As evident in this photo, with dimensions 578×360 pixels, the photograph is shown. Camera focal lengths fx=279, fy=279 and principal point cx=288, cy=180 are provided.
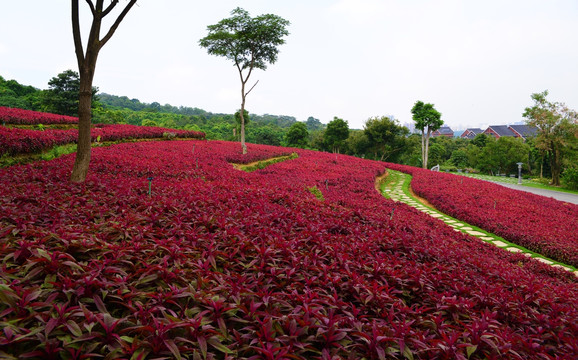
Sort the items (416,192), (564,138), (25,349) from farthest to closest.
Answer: (564,138), (416,192), (25,349)

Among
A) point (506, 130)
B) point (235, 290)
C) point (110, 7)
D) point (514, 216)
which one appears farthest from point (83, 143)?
point (506, 130)

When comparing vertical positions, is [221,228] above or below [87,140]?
below

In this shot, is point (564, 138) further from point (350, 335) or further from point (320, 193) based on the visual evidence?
point (350, 335)

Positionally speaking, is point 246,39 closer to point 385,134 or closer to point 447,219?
point 447,219

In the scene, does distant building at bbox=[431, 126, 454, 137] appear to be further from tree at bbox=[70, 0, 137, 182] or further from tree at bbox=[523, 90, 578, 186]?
tree at bbox=[70, 0, 137, 182]

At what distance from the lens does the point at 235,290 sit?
70.6 inches

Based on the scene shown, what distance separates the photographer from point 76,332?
4.11 feet

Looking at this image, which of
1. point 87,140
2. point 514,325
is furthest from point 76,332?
point 87,140

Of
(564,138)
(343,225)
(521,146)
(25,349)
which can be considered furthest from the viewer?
(521,146)

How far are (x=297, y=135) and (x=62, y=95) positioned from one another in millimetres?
24053

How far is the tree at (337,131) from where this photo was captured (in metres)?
34.5

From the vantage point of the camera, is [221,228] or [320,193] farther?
[320,193]

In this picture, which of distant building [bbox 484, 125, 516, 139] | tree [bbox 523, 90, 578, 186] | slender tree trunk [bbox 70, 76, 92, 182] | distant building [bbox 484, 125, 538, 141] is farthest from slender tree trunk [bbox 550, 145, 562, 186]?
distant building [bbox 484, 125, 516, 139]

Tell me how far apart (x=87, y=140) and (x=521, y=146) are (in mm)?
39928
